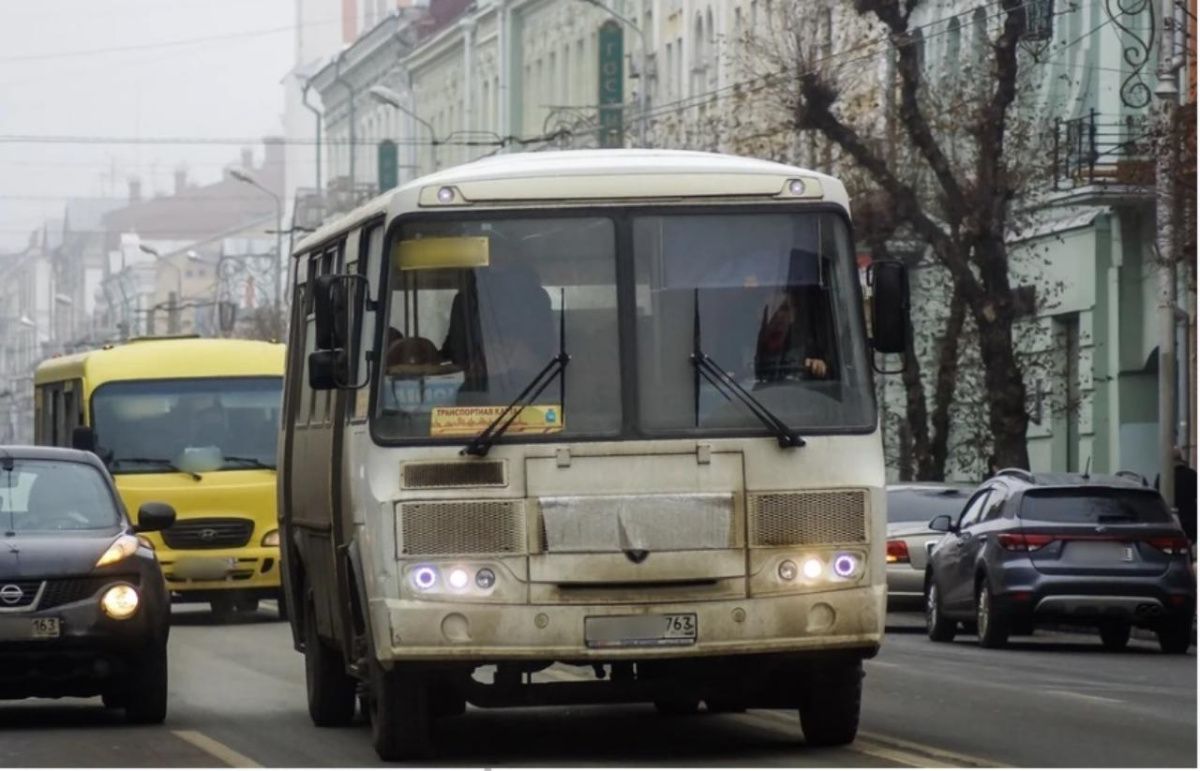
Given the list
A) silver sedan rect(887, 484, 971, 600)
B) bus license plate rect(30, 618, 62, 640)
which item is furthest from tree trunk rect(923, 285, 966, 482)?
bus license plate rect(30, 618, 62, 640)

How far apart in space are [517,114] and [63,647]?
220 feet

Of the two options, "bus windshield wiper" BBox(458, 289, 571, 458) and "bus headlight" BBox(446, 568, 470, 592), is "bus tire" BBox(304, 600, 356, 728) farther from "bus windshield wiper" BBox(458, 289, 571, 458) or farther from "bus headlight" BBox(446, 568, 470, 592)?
"bus windshield wiper" BBox(458, 289, 571, 458)

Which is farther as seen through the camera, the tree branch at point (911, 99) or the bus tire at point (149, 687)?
the tree branch at point (911, 99)

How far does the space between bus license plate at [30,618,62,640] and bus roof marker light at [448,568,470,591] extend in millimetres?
3250

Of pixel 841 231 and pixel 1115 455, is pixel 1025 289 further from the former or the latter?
pixel 841 231

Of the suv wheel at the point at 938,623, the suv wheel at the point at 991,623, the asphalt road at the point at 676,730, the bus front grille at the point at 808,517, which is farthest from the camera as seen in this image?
the suv wheel at the point at 938,623

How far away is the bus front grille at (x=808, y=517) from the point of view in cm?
1436

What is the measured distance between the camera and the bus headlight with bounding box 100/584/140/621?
55.2 feet


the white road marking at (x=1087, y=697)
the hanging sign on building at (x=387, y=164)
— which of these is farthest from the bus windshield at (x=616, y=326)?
the hanging sign on building at (x=387, y=164)

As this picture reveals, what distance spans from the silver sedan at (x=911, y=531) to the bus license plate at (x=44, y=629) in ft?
58.7

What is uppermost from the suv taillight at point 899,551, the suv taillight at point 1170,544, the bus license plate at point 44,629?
the bus license plate at point 44,629

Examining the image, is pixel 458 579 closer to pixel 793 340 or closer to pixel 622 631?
pixel 622 631

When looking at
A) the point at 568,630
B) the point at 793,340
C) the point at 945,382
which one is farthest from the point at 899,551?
the point at 568,630

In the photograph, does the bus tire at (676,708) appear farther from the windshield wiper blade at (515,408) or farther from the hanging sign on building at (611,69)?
the hanging sign on building at (611,69)
